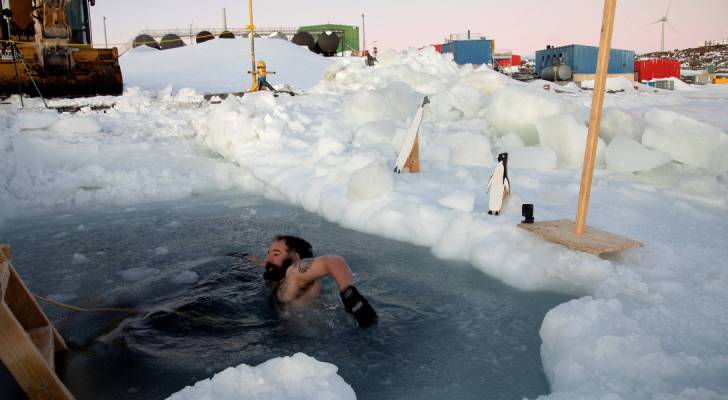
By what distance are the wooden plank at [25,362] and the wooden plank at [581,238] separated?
109 inches

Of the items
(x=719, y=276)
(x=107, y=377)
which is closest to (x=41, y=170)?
(x=107, y=377)

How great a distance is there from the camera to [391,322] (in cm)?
329

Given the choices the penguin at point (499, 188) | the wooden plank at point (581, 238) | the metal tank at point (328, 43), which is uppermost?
the metal tank at point (328, 43)

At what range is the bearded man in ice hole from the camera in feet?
10.3

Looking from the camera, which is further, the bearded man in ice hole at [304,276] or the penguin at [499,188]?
the penguin at [499,188]

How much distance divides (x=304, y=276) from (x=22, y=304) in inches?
60.5

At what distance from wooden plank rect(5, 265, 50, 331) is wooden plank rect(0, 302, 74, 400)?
0.67 meters

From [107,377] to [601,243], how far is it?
9.44 feet

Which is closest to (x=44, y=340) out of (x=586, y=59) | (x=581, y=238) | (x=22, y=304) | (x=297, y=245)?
(x=22, y=304)

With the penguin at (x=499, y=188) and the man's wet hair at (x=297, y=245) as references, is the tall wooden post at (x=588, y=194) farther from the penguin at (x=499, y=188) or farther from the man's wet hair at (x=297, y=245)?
the man's wet hair at (x=297, y=245)

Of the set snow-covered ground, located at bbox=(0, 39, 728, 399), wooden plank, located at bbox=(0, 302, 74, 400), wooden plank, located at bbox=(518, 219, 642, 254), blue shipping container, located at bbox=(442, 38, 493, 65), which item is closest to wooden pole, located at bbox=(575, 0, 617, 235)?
wooden plank, located at bbox=(518, 219, 642, 254)

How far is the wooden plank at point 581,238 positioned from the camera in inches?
128

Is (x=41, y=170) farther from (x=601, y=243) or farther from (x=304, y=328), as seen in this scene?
(x=601, y=243)

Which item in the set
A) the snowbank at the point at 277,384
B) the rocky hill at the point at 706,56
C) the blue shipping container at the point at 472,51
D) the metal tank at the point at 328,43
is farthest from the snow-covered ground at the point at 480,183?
the rocky hill at the point at 706,56
